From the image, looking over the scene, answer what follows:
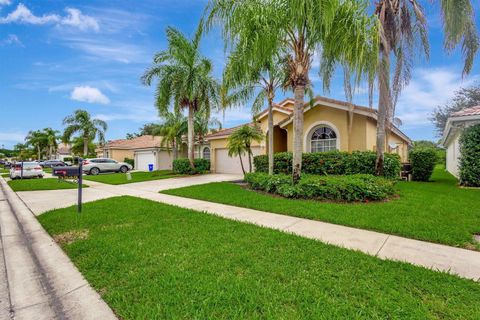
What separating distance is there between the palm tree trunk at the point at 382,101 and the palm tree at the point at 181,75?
10.8 m

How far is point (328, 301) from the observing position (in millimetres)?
2439

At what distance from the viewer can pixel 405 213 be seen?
5.94 metres

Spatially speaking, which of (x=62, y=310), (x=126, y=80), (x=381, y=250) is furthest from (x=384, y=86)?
(x=126, y=80)

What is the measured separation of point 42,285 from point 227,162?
57.0 ft

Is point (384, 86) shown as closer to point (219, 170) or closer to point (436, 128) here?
point (219, 170)

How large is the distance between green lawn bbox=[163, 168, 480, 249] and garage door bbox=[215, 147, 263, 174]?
34.7ft

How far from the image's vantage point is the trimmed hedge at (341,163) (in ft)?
34.7

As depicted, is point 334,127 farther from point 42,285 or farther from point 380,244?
point 42,285

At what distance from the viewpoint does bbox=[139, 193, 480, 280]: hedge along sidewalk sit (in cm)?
335

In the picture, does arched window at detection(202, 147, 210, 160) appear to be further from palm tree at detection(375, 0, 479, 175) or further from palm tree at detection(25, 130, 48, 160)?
palm tree at detection(25, 130, 48, 160)

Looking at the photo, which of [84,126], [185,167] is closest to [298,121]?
[185,167]

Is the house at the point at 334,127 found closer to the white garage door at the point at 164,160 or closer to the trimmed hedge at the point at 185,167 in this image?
the trimmed hedge at the point at 185,167

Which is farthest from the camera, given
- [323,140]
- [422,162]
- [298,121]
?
[323,140]

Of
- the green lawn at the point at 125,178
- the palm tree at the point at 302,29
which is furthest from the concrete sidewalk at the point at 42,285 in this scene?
the green lawn at the point at 125,178
